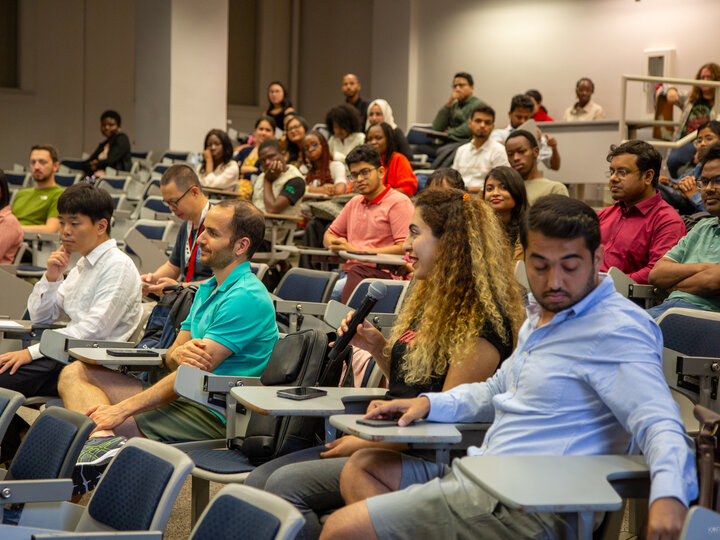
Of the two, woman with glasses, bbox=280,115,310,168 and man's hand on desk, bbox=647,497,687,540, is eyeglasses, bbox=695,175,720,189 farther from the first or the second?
woman with glasses, bbox=280,115,310,168

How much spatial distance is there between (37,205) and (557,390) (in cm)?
548

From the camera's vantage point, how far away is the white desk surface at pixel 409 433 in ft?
5.93

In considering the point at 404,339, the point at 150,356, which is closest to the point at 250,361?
the point at 150,356

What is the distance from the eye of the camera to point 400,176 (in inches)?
233

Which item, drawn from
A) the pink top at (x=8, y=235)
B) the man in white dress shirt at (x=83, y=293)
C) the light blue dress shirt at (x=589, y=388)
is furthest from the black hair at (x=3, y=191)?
the light blue dress shirt at (x=589, y=388)

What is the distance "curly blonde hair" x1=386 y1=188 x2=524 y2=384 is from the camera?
7.06ft

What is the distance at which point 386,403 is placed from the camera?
201cm

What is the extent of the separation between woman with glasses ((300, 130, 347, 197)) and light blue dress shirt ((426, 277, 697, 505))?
4.77 metres

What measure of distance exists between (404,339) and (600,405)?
2.17 feet

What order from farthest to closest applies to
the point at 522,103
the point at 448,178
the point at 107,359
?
the point at 522,103 → the point at 448,178 → the point at 107,359

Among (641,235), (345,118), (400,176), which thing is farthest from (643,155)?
(345,118)

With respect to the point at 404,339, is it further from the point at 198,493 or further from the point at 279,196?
the point at 279,196

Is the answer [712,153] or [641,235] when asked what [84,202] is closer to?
[641,235]

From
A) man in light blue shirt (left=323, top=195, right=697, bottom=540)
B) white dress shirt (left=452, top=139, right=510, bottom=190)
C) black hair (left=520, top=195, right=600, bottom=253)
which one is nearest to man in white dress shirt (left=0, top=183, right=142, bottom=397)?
man in light blue shirt (left=323, top=195, right=697, bottom=540)
